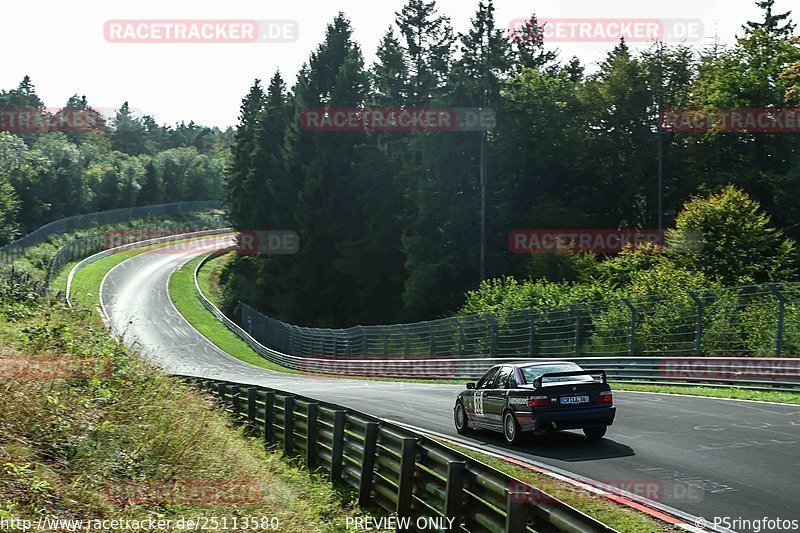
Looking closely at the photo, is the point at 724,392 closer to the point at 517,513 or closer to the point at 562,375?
the point at 562,375

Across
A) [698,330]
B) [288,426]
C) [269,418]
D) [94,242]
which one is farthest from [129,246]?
[288,426]

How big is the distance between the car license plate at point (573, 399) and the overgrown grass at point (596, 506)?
1.85 m

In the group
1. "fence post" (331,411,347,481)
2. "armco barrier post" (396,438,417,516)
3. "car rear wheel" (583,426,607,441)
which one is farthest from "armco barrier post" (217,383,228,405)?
"armco barrier post" (396,438,417,516)

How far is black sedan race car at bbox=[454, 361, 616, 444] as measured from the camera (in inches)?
548

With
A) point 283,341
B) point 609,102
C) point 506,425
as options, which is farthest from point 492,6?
point 506,425

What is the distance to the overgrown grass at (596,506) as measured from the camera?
29.1 feet

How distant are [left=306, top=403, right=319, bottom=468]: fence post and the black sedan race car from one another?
11.1 feet

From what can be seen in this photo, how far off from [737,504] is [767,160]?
4878 cm

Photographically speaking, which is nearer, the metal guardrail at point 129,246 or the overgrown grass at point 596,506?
the overgrown grass at point 596,506

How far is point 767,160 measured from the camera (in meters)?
53.3

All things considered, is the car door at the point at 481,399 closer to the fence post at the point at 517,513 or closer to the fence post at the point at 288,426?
the fence post at the point at 288,426

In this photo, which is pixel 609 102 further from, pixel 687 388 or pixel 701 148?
pixel 687 388

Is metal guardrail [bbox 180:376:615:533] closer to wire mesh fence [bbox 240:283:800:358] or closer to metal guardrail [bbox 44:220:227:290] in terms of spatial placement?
wire mesh fence [bbox 240:283:800:358]

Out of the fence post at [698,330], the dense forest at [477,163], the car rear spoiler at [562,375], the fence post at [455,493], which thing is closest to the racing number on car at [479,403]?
the car rear spoiler at [562,375]
